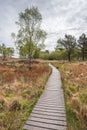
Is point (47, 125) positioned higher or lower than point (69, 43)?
lower

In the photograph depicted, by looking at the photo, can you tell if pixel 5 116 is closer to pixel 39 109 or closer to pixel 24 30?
pixel 39 109

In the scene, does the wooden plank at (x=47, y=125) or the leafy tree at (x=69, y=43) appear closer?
the wooden plank at (x=47, y=125)

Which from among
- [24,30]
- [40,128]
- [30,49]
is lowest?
[40,128]

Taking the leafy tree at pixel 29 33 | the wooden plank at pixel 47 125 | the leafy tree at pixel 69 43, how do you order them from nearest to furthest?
the wooden plank at pixel 47 125 → the leafy tree at pixel 29 33 → the leafy tree at pixel 69 43

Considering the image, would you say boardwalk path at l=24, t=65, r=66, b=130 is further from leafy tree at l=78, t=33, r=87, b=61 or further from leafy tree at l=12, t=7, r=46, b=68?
leafy tree at l=78, t=33, r=87, b=61

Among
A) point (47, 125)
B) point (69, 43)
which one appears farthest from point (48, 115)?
point (69, 43)

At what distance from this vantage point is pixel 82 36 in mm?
61156

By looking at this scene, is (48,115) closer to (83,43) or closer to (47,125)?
(47,125)

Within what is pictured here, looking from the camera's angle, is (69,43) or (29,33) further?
(69,43)

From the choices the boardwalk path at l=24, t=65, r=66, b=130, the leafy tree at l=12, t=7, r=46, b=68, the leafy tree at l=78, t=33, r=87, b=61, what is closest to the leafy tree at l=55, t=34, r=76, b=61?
the leafy tree at l=78, t=33, r=87, b=61

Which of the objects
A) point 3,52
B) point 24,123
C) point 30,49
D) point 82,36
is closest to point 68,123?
point 24,123

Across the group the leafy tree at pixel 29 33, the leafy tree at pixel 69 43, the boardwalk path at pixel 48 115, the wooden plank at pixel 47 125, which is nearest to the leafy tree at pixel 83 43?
the leafy tree at pixel 69 43

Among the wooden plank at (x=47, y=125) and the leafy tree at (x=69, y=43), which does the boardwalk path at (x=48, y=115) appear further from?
the leafy tree at (x=69, y=43)

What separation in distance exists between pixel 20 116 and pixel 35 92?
3618 mm
